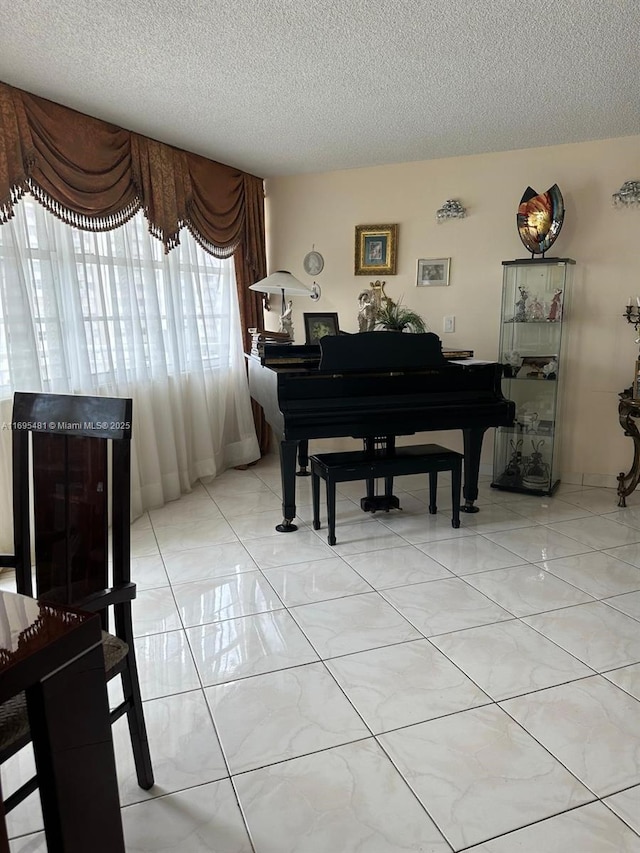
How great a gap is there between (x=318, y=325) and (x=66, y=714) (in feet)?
11.3

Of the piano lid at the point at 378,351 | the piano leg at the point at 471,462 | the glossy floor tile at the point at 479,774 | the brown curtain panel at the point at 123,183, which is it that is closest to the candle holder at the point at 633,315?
the piano leg at the point at 471,462

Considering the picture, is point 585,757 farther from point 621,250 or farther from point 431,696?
point 621,250

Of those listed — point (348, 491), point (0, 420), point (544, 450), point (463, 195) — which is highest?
point (463, 195)

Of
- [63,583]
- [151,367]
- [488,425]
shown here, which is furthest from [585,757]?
[151,367]

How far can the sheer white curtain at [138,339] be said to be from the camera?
9.55ft

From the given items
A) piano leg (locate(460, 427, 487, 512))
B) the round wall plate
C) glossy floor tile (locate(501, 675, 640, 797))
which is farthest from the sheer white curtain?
glossy floor tile (locate(501, 675, 640, 797))

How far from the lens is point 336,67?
258 cm

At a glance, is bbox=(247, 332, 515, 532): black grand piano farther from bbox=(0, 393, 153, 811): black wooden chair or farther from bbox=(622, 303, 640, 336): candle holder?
bbox=(0, 393, 153, 811): black wooden chair

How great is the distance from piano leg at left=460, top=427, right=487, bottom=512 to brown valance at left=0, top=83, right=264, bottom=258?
7.36 feet

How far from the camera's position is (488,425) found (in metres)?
3.44

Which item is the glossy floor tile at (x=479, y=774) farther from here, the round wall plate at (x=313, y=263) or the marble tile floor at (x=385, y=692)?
the round wall plate at (x=313, y=263)

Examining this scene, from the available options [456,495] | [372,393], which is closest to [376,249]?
[372,393]

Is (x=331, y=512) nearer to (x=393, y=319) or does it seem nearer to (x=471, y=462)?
(x=471, y=462)

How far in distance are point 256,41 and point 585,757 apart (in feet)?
9.14
